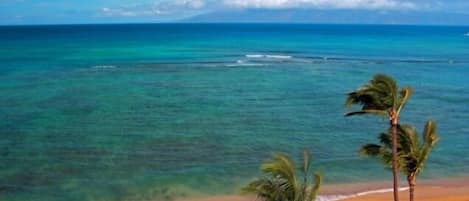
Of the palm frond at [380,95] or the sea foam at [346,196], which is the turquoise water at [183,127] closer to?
the sea foam at [346,196]

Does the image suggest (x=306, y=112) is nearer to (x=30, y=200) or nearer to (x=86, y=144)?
(x=86, y=144)

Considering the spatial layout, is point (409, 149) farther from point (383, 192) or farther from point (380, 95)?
point (383, 192)

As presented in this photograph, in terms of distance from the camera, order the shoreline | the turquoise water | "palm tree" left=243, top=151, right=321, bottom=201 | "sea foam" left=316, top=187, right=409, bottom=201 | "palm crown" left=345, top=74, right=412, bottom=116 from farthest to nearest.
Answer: the turquoise water → the shoreline → "sea foam" left=316, top=187, right=409, bottom=201 → "palm crown" left=345, top=74, right=412, bottom=116 → "palm tree" left=243, top=151, right=321, bottom=201

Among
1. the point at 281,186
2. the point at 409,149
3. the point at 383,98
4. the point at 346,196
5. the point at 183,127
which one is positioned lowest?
the point at 346,196

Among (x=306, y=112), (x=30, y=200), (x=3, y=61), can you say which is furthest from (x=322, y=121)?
(x=3, y=61)

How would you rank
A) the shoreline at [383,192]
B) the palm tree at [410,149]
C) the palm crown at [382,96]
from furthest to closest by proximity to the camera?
1. the shoreline at [383,192]
2. the palm tree at [410,149]
3. the palm crown at [382,96]

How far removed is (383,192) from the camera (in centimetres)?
2927

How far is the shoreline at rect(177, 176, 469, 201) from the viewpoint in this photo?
28.2 metres

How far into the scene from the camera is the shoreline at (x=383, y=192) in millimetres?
28234

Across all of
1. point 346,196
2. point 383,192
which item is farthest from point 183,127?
point 383,192

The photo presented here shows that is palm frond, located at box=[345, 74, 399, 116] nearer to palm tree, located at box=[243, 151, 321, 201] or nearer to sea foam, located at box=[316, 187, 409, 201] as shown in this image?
palm tree, located at box=[243, 151, 321, 201]

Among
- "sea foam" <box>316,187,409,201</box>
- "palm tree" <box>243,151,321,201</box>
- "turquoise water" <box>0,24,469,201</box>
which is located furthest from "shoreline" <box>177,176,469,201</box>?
"palm tree" <box>243,151,321,201</box>

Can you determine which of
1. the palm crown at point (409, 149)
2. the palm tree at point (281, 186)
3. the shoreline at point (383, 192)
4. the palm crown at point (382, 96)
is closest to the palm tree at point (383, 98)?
the palm crown at point (382, 96)

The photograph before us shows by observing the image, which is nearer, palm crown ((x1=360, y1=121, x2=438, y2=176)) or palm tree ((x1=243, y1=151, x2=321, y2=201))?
palm tree ((x1=243, y1=151, x2=321, y2=201))
